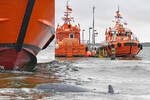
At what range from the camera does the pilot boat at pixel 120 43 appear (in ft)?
108

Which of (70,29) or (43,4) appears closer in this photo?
(43,4)

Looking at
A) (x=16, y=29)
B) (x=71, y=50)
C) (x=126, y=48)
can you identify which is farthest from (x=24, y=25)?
(x=126, y=48)

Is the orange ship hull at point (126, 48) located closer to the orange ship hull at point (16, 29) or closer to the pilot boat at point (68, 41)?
the pilot boat at point (68, 41)

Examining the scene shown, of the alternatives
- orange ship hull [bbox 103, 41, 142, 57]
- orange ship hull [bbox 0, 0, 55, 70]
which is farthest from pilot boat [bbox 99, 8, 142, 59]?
orange ship hull [bbox 0, 0, 55, 70]

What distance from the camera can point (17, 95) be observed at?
22.4 ft

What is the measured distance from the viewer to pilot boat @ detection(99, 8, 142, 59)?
33062mm

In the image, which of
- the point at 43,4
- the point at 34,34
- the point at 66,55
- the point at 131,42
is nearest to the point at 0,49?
the point at 34,34

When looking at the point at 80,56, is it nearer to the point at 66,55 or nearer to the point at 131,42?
the point at 66,55

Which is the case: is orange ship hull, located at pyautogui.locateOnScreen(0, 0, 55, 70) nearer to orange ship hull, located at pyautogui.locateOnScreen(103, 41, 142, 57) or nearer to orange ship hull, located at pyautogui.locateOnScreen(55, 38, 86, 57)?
A: orange ship hull, located at pyautogui.locateOnScreen(55, 38, 86, 57)

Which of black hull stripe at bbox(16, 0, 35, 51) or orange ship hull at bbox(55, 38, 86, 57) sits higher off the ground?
black hull stripe at bbox(16, 0, 35, 51)

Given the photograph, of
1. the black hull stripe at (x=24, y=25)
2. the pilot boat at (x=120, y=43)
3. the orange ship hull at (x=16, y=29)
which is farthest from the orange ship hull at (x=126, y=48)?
the black hull stripe at (x=24, y=25)

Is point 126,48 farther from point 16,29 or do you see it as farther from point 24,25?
point 16,29

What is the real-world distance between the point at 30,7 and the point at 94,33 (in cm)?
3149

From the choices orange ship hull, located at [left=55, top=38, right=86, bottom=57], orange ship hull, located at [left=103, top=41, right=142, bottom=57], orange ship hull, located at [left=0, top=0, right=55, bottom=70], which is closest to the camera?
orange ship hull, located at [left=0, top=0, right=55, bottom=70]
